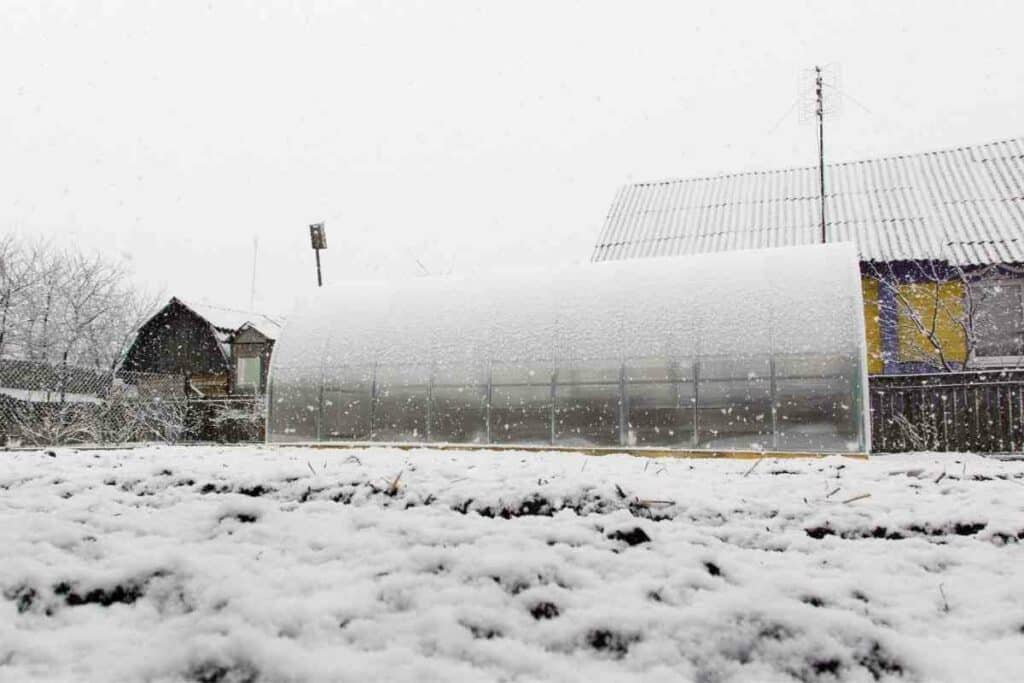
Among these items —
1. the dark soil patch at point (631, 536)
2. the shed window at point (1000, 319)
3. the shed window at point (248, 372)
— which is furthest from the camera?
the shed window at point (248, 372)

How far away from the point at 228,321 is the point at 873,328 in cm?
2459

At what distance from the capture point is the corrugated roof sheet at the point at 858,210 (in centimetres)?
1633

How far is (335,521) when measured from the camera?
3166 mm

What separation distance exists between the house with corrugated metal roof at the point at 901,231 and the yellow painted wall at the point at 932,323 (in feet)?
0.07

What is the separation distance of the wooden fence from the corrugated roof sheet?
5.15m

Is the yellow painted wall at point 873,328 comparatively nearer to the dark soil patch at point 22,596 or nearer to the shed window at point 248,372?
the dark soil patch at point 22,596

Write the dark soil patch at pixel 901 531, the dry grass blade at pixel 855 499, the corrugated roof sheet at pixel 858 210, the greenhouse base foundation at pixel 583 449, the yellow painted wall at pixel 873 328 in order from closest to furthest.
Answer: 1. the dark soil patch at pixel 901 531
2. the dry grass blade at pixel 855 499
3. the greenhouse base foundation at pixel 583 449
4. the yellow painted wall at pixel 873 328
5. the corrugated roof sheet at pixel 858 210

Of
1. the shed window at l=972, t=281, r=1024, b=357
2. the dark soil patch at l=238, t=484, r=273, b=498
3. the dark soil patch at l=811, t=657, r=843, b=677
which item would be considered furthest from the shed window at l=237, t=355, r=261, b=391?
the dark soil patch at l=811, t=657, r=843, b=677

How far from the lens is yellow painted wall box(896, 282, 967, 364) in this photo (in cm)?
1551

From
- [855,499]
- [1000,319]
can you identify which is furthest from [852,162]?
[855,499]

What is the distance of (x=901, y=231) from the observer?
17.1 meters

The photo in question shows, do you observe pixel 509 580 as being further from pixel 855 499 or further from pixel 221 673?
pixel 855 499

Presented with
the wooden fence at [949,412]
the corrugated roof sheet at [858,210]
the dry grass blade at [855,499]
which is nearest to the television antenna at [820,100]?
the corrugated roof sheet at [858,210]

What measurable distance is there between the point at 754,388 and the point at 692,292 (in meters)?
1.97
